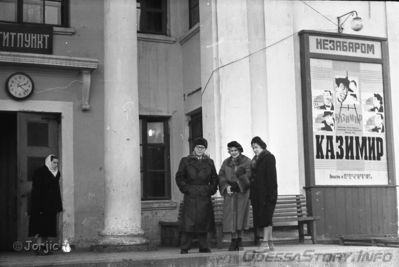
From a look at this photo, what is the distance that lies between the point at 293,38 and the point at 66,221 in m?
5.73

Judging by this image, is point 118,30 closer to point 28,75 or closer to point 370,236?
point 28,75

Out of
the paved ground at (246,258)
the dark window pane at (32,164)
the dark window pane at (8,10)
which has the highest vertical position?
the dark window pane at (8,10)

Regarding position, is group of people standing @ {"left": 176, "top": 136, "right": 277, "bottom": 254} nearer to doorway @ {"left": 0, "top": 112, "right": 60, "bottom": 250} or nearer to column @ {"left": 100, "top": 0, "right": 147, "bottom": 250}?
column @ {"left": 100, "top": 0, "right": 147, "bottom": 250}

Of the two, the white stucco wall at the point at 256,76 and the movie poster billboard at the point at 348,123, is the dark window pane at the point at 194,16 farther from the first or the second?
the movie poster billboard at the point at 348,123

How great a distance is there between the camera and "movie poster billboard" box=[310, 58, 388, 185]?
12.2 metres

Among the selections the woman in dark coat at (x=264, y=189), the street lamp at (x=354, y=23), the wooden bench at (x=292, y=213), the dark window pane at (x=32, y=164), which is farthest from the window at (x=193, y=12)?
the woman in dark coat at (x=264, y=189)

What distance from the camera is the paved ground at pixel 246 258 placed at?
8.52 m

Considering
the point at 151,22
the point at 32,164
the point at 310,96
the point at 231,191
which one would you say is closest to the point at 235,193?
the point at 231,191

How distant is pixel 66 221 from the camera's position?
1228cm

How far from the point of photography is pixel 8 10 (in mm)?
12320

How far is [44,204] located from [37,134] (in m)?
2.39

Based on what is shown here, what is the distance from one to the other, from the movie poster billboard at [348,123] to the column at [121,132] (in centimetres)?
377

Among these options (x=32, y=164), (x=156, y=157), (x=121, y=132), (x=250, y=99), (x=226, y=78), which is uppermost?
(x=226, y=78)

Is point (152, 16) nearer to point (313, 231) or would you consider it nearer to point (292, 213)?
point (292, 213)
